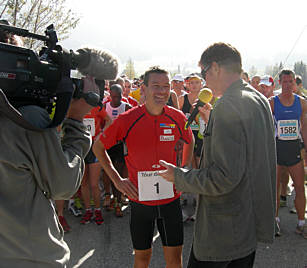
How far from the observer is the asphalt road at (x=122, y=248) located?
3.32 meters

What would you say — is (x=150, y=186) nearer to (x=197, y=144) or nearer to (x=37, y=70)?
(x=37, y=70)

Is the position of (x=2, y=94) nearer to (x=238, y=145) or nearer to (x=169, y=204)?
(x=238, y=145)

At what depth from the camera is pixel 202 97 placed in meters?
2.64

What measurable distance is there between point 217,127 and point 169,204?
1090mm

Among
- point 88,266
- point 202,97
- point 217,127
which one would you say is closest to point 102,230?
point 88,266

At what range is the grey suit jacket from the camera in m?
1.66

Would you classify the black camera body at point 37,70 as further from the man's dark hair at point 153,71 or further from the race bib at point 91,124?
the race bib at point 91,124

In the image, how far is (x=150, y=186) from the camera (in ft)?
8.07

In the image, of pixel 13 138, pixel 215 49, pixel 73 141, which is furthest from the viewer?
pixel 215 49

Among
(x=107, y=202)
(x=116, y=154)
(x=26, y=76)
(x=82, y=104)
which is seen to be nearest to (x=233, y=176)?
(x=82, y=104)

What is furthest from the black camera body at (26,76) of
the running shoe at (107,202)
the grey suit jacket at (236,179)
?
the running shoe at (107,202)

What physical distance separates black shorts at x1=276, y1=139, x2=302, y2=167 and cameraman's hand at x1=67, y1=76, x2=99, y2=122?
11.6 ft

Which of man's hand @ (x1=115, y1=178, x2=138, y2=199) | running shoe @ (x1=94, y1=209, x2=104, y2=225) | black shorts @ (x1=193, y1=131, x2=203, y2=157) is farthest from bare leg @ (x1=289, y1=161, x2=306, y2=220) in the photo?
running shoe @ (x1=94, y1=209, x2=104, y2=225)

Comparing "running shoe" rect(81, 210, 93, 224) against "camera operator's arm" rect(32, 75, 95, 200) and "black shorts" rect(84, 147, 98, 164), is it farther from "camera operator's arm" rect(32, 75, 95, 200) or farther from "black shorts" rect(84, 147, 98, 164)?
"camera operator's arm" rect(32, 75, 95, 200)
